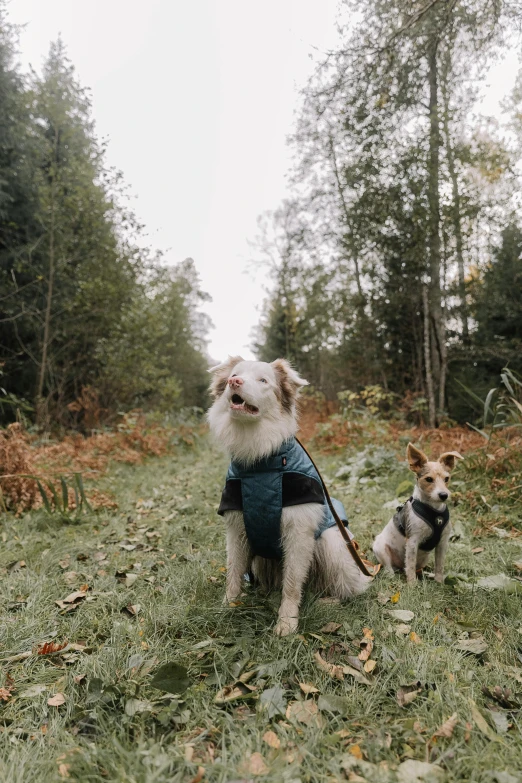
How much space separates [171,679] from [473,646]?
1527 mm

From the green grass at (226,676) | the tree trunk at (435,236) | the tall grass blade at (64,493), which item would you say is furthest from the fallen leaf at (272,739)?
the tree trunk at (435,236)

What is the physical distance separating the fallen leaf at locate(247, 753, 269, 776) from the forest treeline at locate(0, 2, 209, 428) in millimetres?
9895

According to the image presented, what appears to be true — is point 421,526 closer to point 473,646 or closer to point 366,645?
point 473,646

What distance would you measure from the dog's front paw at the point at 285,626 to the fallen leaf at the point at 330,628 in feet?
0.55

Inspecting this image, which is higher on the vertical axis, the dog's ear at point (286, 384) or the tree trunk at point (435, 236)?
the tree trunk at point (435, 236)

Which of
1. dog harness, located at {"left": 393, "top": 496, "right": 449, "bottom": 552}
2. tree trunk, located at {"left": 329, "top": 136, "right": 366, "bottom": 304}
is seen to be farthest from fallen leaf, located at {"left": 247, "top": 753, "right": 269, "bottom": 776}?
tree trunk, located at {"left": 329, "top": 136, "right": 366, "bottom": 304}

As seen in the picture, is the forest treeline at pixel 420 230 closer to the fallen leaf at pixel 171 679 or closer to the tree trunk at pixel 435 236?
the tree trunk at pixel 435 236

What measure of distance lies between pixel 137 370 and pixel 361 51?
9.74m

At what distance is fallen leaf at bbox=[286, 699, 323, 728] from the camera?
171 centimetres

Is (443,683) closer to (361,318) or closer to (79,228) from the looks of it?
(361,318)

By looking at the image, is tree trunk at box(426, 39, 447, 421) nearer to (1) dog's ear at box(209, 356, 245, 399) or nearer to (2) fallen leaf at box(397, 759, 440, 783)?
(1) dog's ear at box(209, 356, 245, 399)

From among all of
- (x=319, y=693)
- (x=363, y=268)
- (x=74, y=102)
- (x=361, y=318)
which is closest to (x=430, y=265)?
(x=363, y=268)

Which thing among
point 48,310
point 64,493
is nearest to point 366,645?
point 64,493

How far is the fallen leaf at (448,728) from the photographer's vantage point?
1620 millimetres
